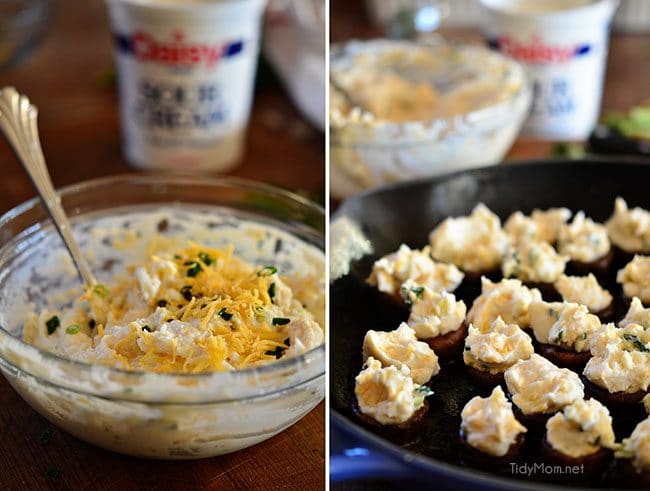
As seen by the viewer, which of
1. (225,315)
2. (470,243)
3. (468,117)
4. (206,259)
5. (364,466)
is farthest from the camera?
(468,117)

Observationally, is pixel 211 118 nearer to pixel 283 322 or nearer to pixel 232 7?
pixel 232 7

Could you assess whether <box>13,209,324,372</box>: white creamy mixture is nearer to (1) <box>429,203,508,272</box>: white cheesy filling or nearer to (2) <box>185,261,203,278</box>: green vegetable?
(2) <box>185,261,203,278</box>: green vegetable

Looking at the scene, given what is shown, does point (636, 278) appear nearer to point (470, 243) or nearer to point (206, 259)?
point (470, 243)

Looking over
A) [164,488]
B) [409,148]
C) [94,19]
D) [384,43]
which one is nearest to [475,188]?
[409,148]

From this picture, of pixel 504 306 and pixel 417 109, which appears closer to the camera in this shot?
pixel 504 306

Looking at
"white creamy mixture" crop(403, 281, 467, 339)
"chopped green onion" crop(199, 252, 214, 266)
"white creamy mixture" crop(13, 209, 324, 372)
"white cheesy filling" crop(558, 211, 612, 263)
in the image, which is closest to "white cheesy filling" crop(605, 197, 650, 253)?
"white cheesy filling" crop(558, 211, 612, 263)

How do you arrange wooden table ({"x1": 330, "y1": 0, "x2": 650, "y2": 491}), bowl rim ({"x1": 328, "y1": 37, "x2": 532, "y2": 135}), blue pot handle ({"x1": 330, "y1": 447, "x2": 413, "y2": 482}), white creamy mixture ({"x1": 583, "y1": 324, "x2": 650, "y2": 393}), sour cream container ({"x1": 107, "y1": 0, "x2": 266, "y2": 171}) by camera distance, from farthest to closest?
wooden table ({"x1": 330, "y1": 0, "x2": 650, "y2": 491}) → sour cream container ({"x1": 107, "y1": 0, "x2": 266, "y2": 171}) → bowl rim ({"x1": 328, "y1": 37, "x2": 532, "y2": 135}) → white creamy mixture ({"x1": 583, "y1": 324, "x2": 650, "y2": 393}) → blue pot handle ({"x1": 330, "y1": 447, "x2": 413, "y2": 482})

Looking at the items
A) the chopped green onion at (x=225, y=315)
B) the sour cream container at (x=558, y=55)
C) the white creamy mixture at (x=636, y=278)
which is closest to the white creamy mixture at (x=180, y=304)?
the chopped green onion at (x=225, y=315)

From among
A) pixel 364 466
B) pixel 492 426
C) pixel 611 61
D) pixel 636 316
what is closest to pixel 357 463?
pixel 364 466
